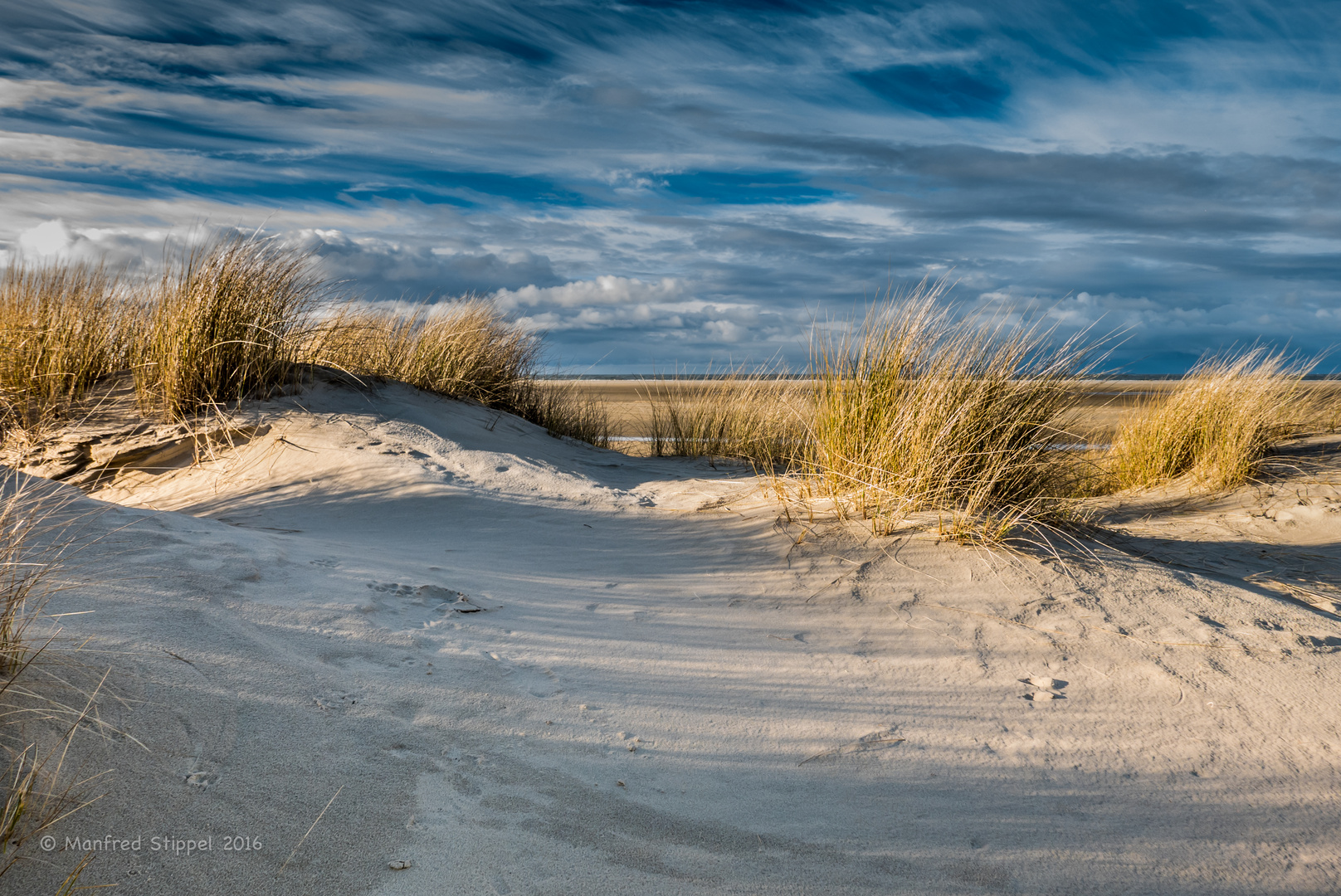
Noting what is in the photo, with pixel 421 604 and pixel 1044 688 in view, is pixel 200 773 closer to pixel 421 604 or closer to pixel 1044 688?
pixel 421 604

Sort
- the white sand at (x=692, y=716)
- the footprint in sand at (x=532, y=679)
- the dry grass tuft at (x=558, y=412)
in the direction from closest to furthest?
1. the white sand at (x=692, y=716)
2. the footprint in sand at (x=532, y=679)
3. the dry grass tuft at (x=558, y=412)

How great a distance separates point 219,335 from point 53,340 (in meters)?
1.67

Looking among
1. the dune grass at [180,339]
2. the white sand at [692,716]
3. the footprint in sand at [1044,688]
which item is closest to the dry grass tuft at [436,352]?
the dune grass at [180,339]

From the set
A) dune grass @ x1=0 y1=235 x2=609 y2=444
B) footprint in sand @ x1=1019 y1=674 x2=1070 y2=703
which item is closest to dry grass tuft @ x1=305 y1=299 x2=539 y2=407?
dune grass @ x1=0 y1=235 x2=609 y2=444

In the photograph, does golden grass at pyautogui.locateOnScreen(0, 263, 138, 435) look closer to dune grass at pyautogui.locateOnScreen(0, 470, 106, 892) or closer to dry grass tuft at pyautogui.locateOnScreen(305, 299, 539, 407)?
dry grass tuft at pyautogui.locateOnScreen(305, 299, 539, 407)

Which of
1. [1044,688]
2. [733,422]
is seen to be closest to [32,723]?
[1044,688]

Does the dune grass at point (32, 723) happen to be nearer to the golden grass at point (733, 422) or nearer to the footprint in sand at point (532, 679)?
the footprint in sand at point (532, 679)

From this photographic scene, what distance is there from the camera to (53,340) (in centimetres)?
604

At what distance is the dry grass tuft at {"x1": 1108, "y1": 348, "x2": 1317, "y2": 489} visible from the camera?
→ 6.38 m

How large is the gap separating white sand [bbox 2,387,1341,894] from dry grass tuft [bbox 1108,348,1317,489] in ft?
9.13

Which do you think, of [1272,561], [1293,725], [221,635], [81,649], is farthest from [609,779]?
[1272,561]

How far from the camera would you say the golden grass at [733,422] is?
307 inches

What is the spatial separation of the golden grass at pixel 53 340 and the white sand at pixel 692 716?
3.21 metres

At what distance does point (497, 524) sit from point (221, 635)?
2.03 metres
